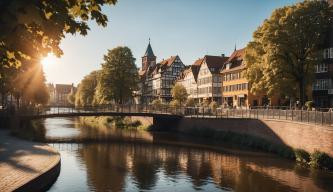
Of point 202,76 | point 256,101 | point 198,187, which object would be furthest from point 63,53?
point 202,76

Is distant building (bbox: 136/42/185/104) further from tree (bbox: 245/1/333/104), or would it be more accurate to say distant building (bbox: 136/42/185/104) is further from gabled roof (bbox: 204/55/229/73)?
tree (bbox: 245/1/333/104)

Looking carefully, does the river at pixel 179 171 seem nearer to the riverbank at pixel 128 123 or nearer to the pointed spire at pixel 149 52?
the riverbank at pixel 128 123

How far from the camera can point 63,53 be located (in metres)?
11.2

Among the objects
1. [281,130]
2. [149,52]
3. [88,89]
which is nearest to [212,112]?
[281,130]

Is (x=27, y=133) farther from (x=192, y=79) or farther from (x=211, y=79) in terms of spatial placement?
(x=192, y=79)

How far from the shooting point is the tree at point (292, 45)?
149 feet

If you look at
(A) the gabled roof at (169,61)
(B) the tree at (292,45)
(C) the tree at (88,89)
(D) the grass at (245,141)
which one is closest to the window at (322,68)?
(B) the tree at (292,45)

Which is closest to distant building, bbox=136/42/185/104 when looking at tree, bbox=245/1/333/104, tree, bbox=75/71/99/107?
tree, bbox=75/71/99/107

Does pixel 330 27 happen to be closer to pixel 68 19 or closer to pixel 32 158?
pixel 32 158

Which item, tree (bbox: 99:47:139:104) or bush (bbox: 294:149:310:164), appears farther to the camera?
tree (bbox: 99:47:139:104)

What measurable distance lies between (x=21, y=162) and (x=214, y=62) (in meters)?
68.5

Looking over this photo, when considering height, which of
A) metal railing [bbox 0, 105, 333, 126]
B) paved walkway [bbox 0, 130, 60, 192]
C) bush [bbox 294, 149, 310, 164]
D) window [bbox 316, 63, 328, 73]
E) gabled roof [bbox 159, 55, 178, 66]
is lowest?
bush [bbox 294, 149, 310, 164]

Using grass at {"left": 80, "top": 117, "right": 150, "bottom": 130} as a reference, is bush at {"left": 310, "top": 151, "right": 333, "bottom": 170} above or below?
below

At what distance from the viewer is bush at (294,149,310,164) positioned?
107ft
